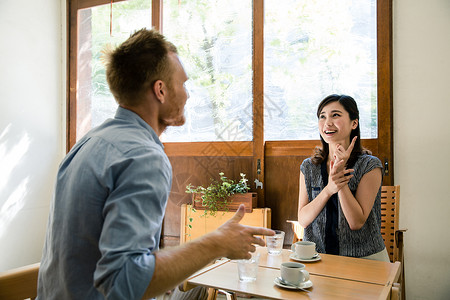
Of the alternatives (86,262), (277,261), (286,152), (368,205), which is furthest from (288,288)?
(286,152)

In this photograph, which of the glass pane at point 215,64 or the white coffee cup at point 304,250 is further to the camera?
the glass pane at point 215,64

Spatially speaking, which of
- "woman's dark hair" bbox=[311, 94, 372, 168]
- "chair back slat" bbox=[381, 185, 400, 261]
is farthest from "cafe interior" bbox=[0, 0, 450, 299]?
"woman's dark hair" bbox=[311, 94, 372, 168]

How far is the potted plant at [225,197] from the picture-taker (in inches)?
124

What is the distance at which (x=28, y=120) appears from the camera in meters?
3.78

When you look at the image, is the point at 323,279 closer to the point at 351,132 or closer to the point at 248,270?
the point at 248,270

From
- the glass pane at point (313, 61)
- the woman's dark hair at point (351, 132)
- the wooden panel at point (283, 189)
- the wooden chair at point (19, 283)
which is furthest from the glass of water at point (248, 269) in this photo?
the glass pane at point (313, 61)

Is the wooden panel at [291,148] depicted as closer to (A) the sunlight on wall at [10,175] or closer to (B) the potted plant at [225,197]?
(B) the potted plant at [225,197]

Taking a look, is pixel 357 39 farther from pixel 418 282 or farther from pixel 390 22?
pixel 418 282

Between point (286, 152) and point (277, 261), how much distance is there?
1.73 m

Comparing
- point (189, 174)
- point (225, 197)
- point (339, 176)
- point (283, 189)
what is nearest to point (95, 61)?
point (189, 174)

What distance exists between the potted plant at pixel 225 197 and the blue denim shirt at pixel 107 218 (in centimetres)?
226

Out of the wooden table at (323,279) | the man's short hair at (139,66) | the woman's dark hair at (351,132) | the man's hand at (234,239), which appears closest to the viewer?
the man's hand at (234,239)

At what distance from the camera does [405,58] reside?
290cm

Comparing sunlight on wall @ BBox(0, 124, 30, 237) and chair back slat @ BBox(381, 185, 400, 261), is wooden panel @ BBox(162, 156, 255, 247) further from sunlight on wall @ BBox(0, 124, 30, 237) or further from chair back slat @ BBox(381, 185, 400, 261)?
sunlight on wall @ BBox(0, 124, 30, 237)
